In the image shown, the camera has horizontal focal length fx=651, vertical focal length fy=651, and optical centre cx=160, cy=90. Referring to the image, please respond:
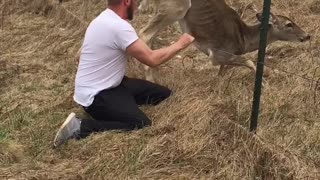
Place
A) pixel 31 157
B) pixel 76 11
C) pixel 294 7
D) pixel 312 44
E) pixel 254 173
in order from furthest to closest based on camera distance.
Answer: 1. pixel 76 11
2. pixel 294 7
3. pixel 312 44
4. pixel 31 157
5. pixel 254 173

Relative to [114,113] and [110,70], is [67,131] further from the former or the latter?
[110,70]

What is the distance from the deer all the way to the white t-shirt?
1785 millimetres

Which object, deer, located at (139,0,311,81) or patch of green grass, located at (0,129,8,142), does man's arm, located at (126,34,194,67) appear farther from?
deer, located at (139,0,311,81)

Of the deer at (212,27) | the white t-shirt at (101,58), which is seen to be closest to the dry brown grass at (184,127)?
the deer at (212,27)

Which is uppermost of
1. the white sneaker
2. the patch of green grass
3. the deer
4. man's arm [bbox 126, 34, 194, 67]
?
man's arm [bbox 126, 34, 194, 67]

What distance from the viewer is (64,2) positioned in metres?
12.6

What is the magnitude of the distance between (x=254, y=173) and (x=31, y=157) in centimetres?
194

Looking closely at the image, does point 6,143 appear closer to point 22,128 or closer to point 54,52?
point 22,128

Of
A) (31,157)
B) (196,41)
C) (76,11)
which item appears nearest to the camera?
(31,157)

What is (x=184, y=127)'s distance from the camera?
5.96 meters

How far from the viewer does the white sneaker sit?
588cm

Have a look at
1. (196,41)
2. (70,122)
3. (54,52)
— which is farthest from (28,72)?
(70,122)

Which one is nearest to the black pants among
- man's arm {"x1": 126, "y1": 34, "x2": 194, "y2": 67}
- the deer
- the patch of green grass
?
man's arm {"x1": 126, "y1": 34, "x2": 194, "y2": 67}

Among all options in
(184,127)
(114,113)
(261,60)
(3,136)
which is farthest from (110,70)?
(261,60)
